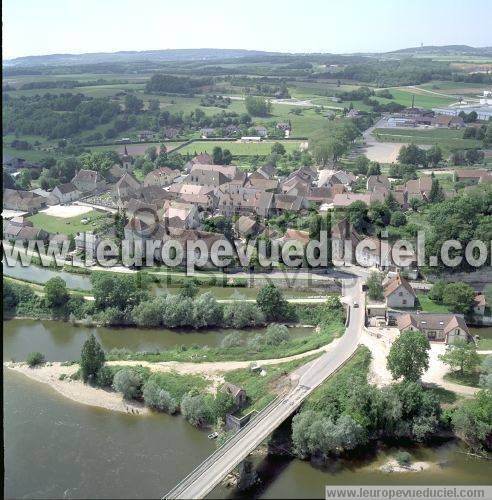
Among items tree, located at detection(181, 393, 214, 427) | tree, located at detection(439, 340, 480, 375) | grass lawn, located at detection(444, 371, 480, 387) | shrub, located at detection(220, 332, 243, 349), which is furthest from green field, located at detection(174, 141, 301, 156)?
tree, located at detection(181, 393, 214, 427)

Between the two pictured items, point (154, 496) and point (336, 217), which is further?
point (336, 217)

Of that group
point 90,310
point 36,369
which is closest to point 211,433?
point 36,369

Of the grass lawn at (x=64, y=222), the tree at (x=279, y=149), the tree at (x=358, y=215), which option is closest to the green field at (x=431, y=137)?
the tree at (x=279, y=149)

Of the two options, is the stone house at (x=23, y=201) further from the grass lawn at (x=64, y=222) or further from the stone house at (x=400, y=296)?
the stone house at (x=400, y=296)

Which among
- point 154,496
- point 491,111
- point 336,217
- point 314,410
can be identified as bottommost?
point 154,496

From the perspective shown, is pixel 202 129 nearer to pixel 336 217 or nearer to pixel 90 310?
pixel 336 217

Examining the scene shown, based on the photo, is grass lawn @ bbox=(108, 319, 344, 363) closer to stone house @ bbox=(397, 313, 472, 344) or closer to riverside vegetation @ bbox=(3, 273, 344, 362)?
riverside vegetation @ bbox=(3, 273, 344, 362)
